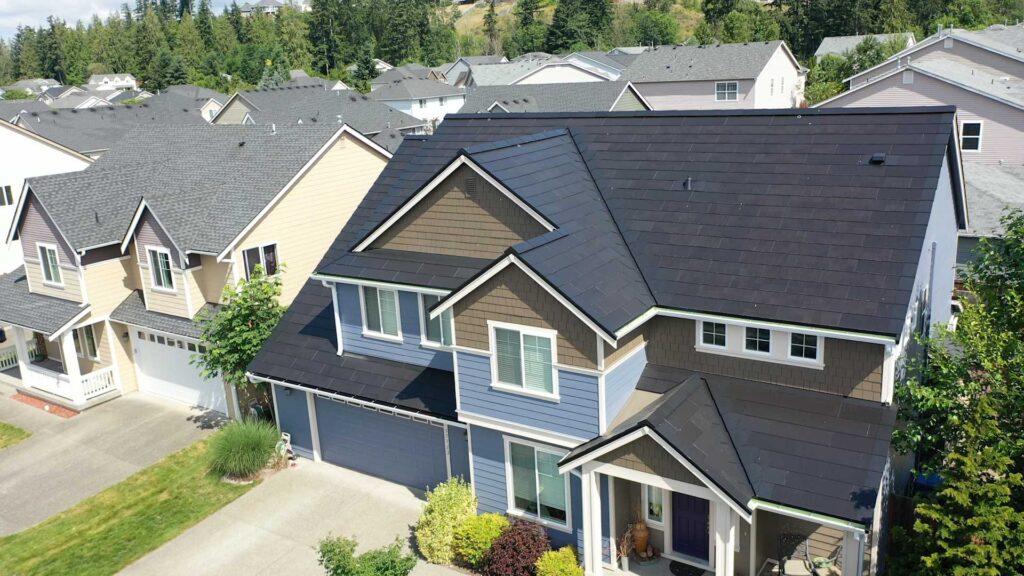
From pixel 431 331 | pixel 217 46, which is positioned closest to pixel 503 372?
pixel 431 331

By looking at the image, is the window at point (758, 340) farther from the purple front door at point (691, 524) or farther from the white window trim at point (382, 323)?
the white window trim at point (382, 323)

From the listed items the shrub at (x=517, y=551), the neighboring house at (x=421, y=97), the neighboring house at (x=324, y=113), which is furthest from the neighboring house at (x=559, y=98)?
the shrub at (x=517, y=551)

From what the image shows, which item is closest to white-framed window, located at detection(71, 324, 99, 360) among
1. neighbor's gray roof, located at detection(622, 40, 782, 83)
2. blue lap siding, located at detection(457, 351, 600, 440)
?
blue lap siding, located at detection(457, 351, 600, 440)

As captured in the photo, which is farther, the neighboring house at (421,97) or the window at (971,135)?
the neighboring house at (421,97)

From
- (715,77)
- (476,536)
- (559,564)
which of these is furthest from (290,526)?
(715,77)

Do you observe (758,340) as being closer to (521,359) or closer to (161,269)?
(521,359)

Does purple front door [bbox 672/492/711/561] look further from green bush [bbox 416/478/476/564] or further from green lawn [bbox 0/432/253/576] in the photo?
green lawn [bbox 0/432/253/576]
